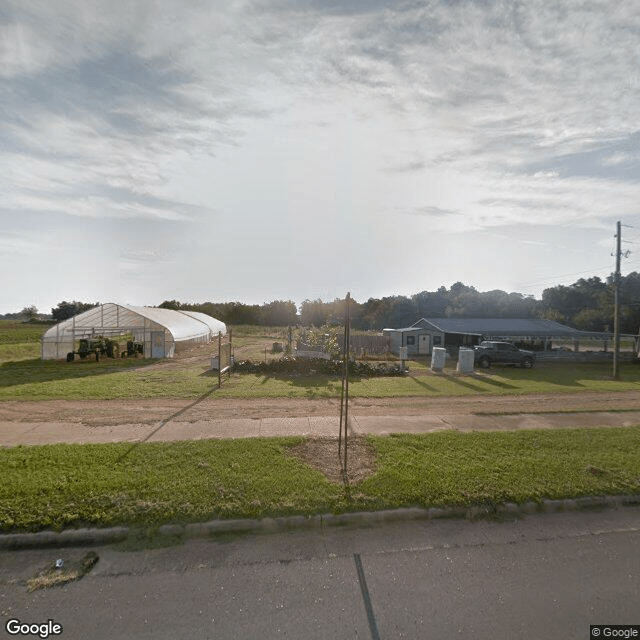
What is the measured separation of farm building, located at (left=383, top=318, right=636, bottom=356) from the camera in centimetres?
2669

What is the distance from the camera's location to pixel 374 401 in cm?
1252

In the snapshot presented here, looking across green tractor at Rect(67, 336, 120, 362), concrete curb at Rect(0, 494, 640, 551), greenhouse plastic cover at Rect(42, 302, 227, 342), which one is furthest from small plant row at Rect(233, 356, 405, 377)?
concrete curb at Rect(0, 494, 640, 551)

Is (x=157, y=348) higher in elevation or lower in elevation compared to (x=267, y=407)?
higher

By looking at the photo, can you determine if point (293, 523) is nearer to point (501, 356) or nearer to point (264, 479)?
point (264, 479)

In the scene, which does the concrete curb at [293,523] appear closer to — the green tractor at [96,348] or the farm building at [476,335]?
the green tractor at [96,348]

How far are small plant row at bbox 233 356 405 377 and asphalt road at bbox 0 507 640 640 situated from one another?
42.1 ft

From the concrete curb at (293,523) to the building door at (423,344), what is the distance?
22.8 metres

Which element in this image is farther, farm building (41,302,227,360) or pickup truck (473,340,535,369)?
farm building (41,302,227,360)

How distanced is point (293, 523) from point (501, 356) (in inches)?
830

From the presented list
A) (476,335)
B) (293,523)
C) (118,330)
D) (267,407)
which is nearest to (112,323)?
(118,330)

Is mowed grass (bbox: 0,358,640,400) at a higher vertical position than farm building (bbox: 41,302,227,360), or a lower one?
lower

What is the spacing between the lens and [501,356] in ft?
73.6

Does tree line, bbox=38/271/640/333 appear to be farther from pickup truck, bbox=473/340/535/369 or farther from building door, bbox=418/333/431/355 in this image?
pickup truck, bbox=473/340/535/369

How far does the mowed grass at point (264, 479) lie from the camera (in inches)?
205
